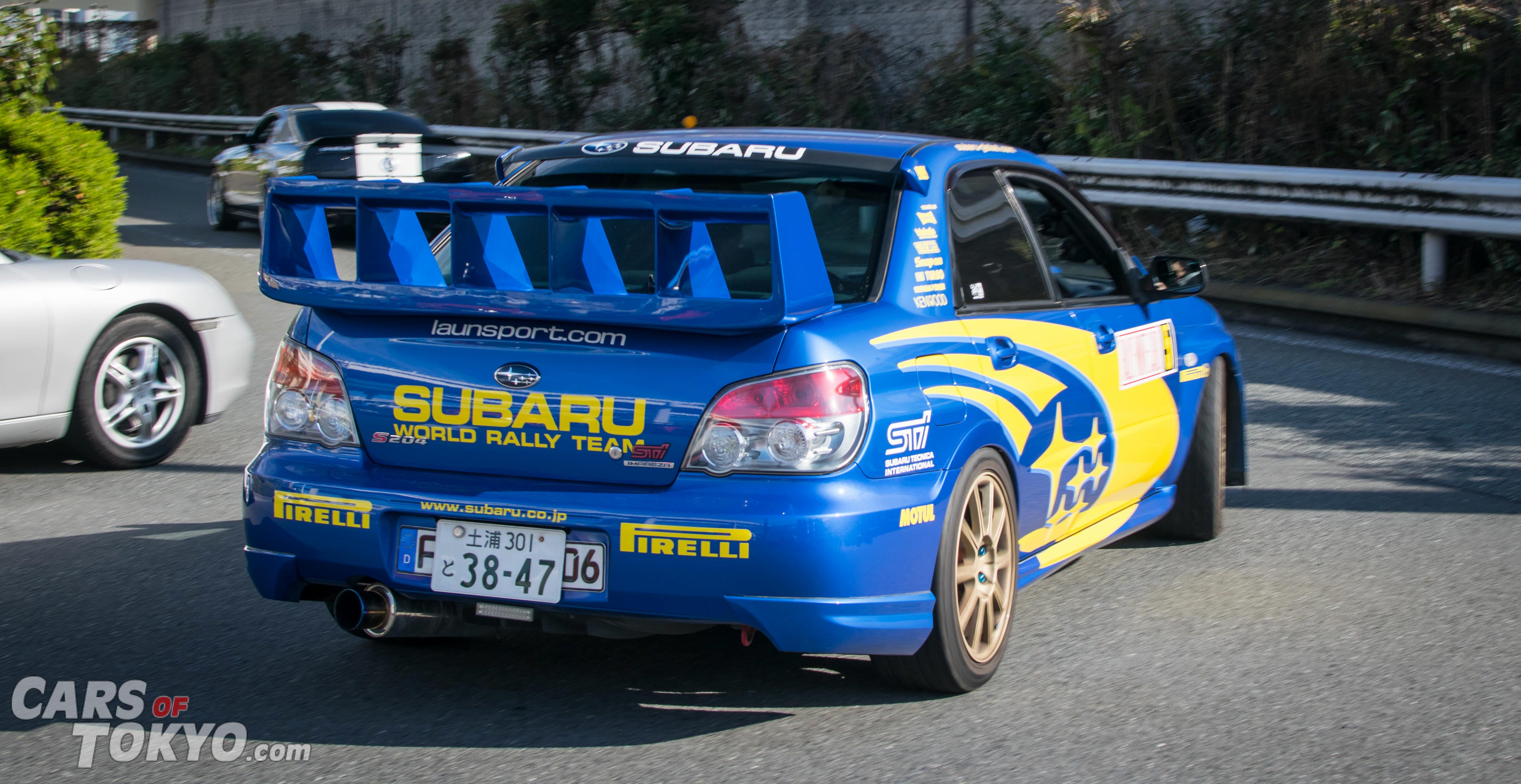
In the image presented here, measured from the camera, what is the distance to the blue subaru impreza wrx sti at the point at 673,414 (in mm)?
3670

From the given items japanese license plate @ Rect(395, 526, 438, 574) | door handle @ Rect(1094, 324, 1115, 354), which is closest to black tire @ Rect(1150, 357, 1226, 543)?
door handle @ Rect(1094, 324, 1115, 354)

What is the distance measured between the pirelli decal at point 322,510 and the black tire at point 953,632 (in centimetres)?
138

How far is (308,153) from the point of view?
17.3 metres

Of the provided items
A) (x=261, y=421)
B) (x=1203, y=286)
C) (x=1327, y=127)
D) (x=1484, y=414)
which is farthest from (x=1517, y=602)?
(x=1327, y=127)

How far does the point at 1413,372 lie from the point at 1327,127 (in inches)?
180

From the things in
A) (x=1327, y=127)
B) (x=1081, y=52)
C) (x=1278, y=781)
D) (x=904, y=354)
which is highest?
(x=1081, y=52)

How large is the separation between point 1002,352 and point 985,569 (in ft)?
2.05

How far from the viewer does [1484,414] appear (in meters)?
8.34

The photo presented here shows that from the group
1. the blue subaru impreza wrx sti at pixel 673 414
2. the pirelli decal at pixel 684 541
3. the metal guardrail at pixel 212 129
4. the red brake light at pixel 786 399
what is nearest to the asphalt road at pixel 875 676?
the blue subaru impreza wrx sti at pixel 673 414

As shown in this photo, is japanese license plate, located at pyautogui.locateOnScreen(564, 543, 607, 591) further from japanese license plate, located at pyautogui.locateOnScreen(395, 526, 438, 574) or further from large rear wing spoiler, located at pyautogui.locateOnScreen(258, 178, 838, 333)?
large rear wing spoiler, located at pyautogui.locateOnScreen(258, 178, 838, 333)

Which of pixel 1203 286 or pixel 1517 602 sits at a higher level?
pixel 1203 286

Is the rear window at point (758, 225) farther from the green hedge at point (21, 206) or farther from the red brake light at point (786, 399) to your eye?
the green hedge at point (21, 206)

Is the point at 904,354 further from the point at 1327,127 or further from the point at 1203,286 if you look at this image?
the point at 1327,127

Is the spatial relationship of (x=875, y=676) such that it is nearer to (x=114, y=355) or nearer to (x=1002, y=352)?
(x=1002, y=352)
